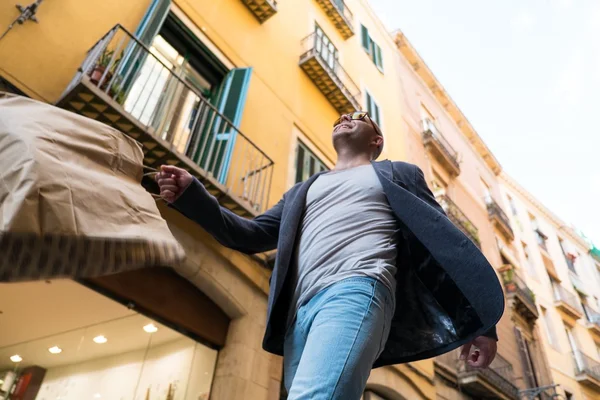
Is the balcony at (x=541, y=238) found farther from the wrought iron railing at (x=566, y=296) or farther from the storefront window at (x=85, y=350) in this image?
the storefront window at (x=85, y=350)

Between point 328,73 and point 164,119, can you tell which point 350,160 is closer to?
point 164,119

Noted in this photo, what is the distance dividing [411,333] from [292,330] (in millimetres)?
501

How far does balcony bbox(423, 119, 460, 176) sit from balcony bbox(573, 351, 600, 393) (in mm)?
9540

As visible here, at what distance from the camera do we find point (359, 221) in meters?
1.75

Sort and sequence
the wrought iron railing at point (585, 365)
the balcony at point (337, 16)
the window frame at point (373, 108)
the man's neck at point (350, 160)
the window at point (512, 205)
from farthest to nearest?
the window at point (512, 205) < the wrought iron railing at point (585, 365) < the window frame at point (373, 108) < the balcony at point (337, 16) < the man's neck at point (350, 160)

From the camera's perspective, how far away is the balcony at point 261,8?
29.9 ft

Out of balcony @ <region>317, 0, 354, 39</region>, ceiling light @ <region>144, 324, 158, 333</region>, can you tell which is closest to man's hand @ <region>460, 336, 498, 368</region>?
ceiling light @ <region>144, 324, 158, 333</region>

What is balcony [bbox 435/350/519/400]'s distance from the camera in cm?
1101

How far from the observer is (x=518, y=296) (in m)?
15.9

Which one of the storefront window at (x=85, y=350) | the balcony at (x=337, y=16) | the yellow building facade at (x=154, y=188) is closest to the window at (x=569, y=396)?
the yellow building facade at (x=154, y=188)

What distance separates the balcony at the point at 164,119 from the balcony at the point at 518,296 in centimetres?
1218

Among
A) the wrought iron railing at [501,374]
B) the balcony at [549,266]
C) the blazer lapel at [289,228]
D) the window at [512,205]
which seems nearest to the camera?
the blazer lapel at [289,228]

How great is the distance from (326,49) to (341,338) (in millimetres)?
10979

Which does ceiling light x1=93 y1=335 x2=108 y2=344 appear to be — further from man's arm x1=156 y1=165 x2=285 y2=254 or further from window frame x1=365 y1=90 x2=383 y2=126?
window frame x1=365 y1=90 x2=383 y2=126
